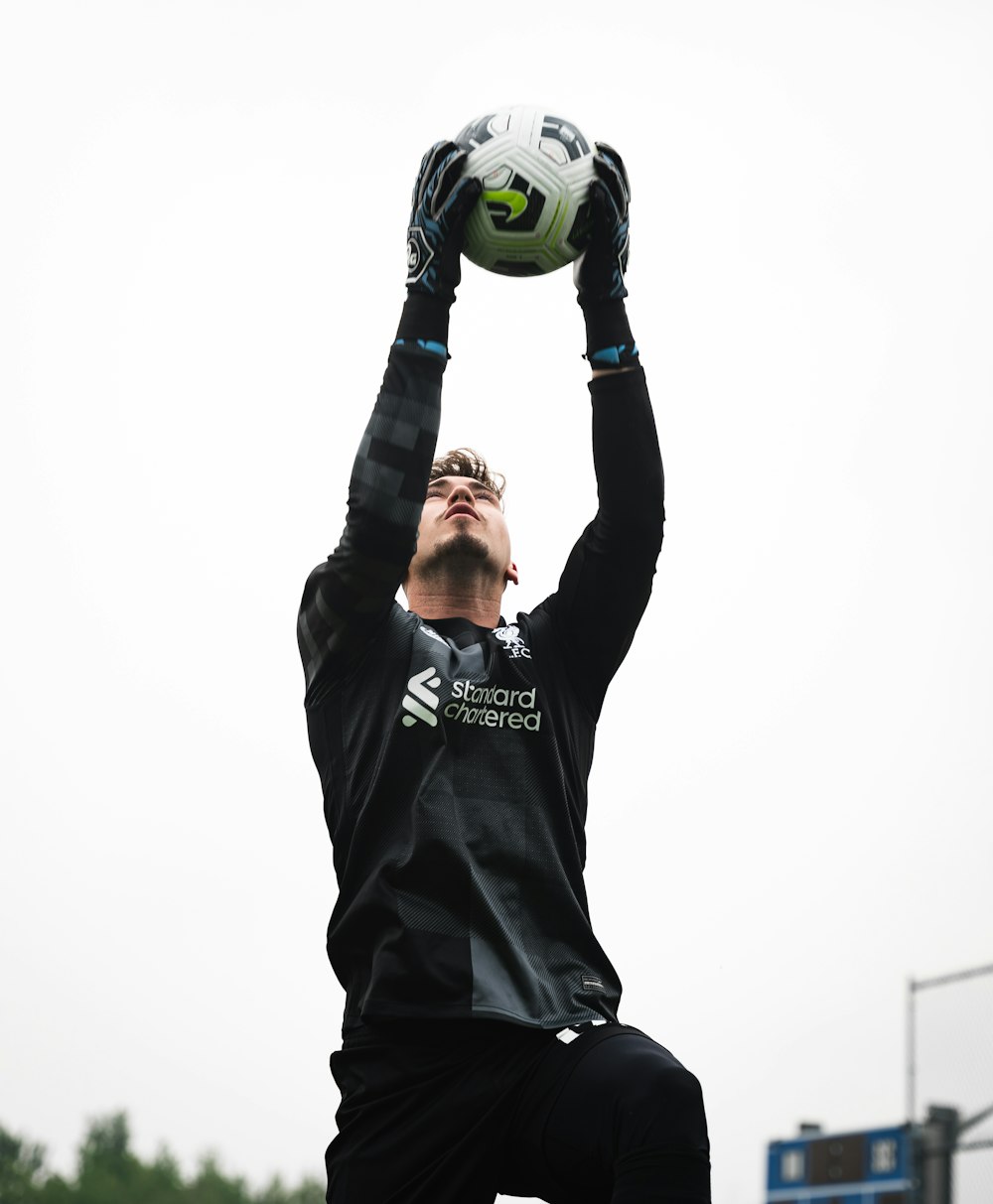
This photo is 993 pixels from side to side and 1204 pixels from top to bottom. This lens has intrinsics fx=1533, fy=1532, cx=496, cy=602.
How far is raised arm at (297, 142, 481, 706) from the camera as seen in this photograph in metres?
4.11

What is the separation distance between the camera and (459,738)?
161 inches

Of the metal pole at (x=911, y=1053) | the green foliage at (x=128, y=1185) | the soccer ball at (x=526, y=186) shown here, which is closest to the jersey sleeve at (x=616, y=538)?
the soccer ball at (x=526, y=186)

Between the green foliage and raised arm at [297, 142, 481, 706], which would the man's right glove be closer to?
raised arm at [297, 142, 481, 706]

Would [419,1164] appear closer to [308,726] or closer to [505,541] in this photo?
[308,726]

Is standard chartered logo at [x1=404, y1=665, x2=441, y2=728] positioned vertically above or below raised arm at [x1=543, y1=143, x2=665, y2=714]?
below

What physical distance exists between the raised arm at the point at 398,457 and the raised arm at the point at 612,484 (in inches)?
16.9

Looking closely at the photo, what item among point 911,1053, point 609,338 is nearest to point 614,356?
point 609,338

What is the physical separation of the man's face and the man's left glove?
2.32 feet

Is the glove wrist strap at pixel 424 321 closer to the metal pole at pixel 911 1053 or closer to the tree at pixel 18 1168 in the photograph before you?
the metal pole at pixel 911 1053

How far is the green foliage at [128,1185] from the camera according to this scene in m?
62.6

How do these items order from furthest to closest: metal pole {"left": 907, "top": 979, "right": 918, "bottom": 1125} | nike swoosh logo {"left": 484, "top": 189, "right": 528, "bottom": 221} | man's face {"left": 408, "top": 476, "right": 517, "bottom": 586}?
metal pole {"left": 907, "top": 979, "right": 918, "bottom": 1125}, man's face {"left": 408, "top": 476, "right": 517, "bottom": 586}, nike swoosh logo {"left": 484, "top": 189, "right": 528, "bottom": 221}

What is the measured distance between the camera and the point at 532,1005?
148 inches

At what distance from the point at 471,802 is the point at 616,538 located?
932 mm

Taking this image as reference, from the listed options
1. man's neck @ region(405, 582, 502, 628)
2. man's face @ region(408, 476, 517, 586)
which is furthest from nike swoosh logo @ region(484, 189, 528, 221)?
man's neck @ region(405, 582, 502, 628)
